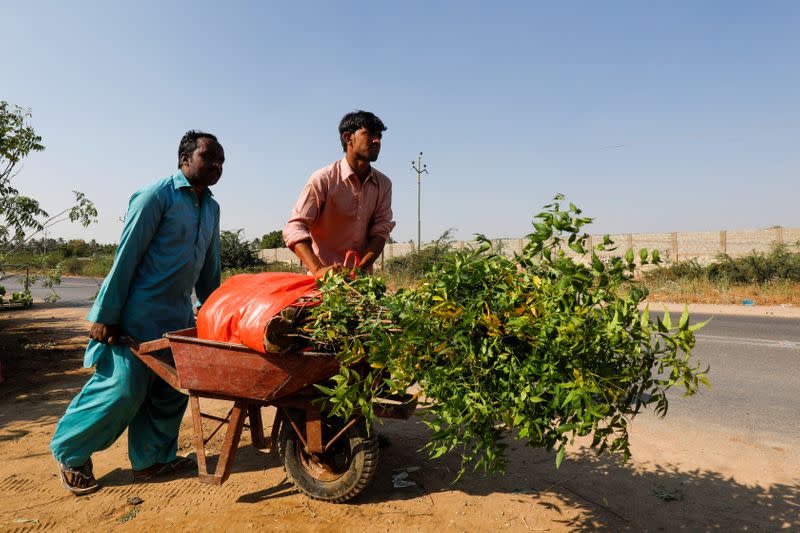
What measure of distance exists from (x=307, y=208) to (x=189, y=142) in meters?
0.88

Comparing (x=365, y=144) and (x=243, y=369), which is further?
(x=365, y=144)

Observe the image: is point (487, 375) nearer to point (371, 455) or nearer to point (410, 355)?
point (410, 355)

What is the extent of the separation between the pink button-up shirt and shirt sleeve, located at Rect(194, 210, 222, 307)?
0.70 metres

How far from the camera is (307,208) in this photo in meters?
3.33

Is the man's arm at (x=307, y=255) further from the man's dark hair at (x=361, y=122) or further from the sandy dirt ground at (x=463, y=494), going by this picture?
the sandy dirt ground at (x=463, y=494)

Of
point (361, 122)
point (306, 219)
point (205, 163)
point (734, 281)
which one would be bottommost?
point (734, 281)

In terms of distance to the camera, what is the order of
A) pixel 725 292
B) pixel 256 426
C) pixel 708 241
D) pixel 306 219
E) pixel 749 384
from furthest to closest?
pixel 708 241 → pixel 725 292 → pixel 749 384 → pixel 306 219 → pixel 256 426

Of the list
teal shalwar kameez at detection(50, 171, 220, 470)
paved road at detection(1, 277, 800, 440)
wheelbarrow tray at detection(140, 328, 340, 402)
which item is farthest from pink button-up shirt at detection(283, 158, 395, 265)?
paved road at detection(1, 277, 800, 440)

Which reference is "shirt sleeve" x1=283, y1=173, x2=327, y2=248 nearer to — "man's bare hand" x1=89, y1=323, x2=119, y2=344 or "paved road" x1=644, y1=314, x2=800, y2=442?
"man's bare hand" x1=89, y1=323, x2=119, y2=344

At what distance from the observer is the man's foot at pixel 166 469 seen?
3.23m

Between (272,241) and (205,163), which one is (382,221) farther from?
(272,241)

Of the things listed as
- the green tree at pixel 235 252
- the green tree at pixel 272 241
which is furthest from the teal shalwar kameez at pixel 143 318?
the green tree at pixel 272 241

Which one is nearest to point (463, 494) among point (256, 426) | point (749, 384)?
point (256, 426)

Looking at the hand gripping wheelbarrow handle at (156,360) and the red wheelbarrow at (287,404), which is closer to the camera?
the red wheelbarrow at (287,404)
